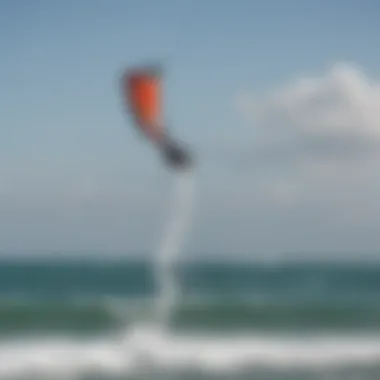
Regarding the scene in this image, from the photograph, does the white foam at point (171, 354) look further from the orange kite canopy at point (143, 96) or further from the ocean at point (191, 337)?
the orange kite canopy at point (143, 96)

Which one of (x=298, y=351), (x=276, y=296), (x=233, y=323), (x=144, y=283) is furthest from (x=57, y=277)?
(x=298, y=351)

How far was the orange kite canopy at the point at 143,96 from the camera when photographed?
9.52 metres

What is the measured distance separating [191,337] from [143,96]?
29.5 ft

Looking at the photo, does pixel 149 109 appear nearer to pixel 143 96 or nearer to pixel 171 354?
pixel 143 96

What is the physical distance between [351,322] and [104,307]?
535 centimetres

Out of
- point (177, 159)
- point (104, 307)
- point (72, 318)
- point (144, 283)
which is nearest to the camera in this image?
point (177, 159)

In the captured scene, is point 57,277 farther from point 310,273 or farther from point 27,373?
point 27,373

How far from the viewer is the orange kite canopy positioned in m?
A: 9.52

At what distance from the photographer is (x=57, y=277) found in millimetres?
37750

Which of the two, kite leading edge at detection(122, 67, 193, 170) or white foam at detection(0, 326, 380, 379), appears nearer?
kite leading edge at detection(122, 67, 193, 170)

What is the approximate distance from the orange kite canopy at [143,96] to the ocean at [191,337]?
506 centimetres

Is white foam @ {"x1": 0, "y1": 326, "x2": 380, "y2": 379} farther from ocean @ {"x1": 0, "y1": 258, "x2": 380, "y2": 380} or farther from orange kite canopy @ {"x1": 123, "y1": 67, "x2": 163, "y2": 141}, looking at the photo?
orange kite canopy @ {"x1": 123, "y1": 67, "x2": 163, "y2": 141}

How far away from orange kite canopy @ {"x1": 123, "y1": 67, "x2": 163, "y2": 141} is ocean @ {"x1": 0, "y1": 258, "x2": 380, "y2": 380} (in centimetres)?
506

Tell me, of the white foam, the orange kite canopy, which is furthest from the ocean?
the orange kite canopy
